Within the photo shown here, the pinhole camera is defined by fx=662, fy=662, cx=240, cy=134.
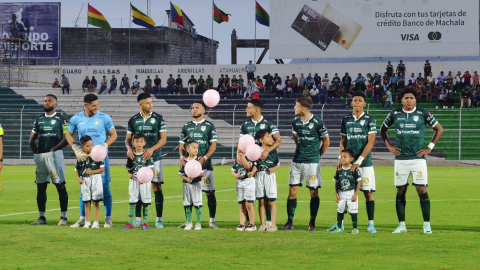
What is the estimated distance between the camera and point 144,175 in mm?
11008

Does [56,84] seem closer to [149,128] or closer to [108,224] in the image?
[149,128]

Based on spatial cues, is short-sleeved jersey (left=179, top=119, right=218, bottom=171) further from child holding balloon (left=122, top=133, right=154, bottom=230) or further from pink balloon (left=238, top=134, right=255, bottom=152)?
pink balloon (left=238, top=134, right=255, bottom=152)

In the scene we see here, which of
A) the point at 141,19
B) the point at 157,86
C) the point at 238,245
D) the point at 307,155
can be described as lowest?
the point at 238,245

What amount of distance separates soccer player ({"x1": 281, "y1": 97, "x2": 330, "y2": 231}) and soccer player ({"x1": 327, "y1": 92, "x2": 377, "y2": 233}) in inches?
16.5

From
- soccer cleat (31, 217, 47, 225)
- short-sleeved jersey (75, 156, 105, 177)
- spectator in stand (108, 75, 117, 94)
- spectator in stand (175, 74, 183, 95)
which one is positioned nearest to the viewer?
short-sleeved jersey (75, 156, 105, 177)

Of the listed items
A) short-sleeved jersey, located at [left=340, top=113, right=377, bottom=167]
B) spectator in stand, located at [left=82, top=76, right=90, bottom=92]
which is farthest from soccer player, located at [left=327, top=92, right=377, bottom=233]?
spectator in stand, located at [left=82, top=76, right=90, bottom=92]

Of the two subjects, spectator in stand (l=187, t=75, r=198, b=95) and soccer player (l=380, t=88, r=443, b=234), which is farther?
spectator in stand (l=187, t=75, r=198, b=95)

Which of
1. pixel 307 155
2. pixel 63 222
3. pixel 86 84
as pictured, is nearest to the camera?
pixel 307 155

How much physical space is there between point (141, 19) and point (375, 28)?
17797 mm

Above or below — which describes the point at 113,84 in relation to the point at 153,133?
above

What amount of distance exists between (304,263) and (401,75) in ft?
115

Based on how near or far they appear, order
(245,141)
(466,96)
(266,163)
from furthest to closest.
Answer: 1. (466,96)
2. (266,163)
3. (245,141)

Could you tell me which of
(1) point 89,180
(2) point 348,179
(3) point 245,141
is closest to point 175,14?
(1) point 89,180

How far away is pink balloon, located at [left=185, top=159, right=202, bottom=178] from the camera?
10.9m
